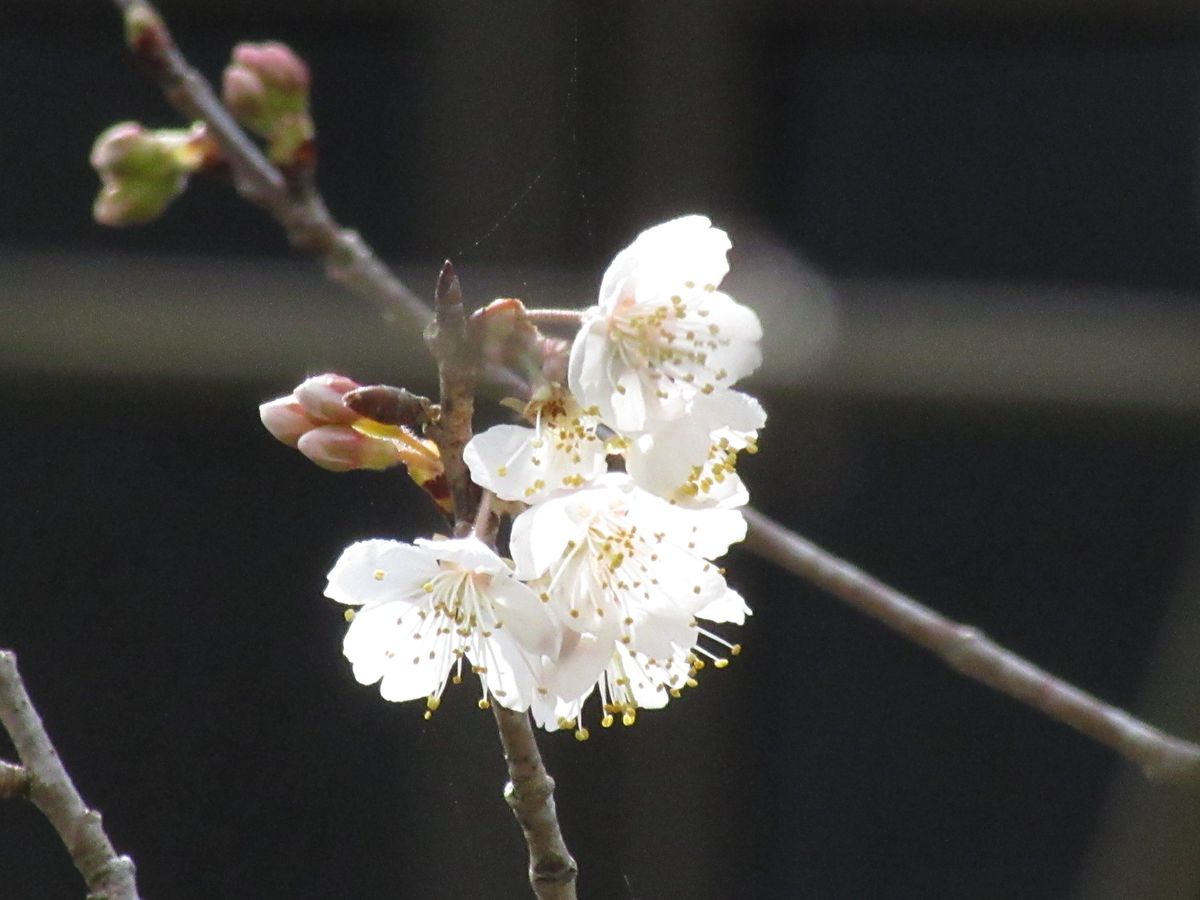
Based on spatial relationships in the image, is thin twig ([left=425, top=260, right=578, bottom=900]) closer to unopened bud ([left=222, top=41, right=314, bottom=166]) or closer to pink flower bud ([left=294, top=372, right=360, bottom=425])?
pink flower bud ([left=294, top=372, right=360, bottom=425])

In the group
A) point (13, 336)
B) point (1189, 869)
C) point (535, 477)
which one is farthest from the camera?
point (13, 336)

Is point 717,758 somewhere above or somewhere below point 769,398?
below

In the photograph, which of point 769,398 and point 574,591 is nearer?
point 574,591

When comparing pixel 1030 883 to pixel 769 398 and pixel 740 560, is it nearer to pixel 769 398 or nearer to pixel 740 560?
pixel 740 560

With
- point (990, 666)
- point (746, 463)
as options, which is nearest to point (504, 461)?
point (990, 666)

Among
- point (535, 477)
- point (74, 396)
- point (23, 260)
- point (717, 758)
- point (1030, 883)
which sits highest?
point (535, 477)

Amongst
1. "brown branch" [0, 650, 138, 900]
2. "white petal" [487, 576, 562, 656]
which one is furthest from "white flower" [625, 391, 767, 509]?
"brown branch" [0, 650, 138, 900]

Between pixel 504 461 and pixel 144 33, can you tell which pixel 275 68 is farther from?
pixel 504 461

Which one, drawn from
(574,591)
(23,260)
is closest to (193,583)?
(23,260)
